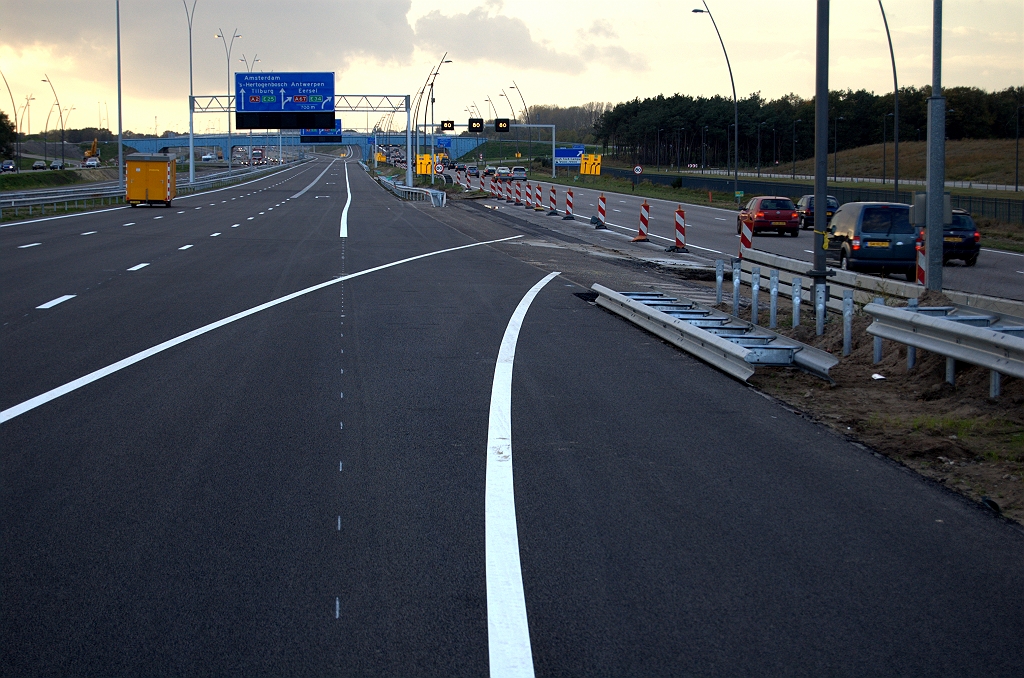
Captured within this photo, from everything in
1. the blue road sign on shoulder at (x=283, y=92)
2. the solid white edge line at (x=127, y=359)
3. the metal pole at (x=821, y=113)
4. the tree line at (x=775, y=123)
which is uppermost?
the tree line at (x=775, y=123)

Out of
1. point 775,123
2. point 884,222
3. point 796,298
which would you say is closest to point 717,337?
point 796,298

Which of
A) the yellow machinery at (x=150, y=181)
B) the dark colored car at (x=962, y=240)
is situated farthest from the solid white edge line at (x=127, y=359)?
the yellow machinery at (x=150, y=181)

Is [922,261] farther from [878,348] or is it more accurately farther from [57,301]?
[57,301]

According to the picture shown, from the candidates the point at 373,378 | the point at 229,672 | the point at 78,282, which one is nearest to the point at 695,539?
the point at 229,672

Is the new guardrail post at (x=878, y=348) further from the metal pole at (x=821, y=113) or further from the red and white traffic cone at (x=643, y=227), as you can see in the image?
the red and white traffic cone at (x=643, y=227)

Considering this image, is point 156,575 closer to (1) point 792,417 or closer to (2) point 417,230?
(1) point 792,417

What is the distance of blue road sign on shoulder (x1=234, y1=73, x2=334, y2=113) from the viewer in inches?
3172

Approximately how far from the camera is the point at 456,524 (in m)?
6.27

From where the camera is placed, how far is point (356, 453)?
311 inches

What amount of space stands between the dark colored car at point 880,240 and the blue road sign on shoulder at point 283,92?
6088cm

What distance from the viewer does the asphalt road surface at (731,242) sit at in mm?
25297

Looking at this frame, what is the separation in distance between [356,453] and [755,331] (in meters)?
7.13

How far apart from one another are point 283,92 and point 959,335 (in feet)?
252

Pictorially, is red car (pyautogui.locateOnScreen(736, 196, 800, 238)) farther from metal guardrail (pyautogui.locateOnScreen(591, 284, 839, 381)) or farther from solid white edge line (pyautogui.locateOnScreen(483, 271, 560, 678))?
solid white edge line (pyautogui.locateOnScreen(483, 271, 560, 678))
